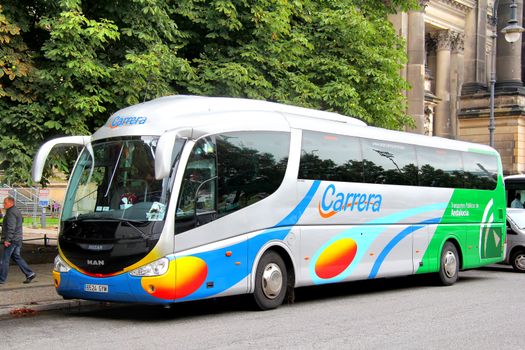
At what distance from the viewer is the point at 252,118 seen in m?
12.4

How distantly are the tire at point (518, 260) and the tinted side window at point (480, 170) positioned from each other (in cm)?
313

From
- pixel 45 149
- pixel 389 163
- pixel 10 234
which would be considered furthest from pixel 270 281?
pixel 10 234

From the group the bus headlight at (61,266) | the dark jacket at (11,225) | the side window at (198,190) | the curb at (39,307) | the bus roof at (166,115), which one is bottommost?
the curb at (39,307)

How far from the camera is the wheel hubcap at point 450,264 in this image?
1698 cm

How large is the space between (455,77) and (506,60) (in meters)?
3.32

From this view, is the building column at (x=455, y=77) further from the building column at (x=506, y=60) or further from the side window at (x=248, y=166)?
the side window at (x=248, y=166)

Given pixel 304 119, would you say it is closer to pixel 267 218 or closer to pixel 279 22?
pixel 267 218

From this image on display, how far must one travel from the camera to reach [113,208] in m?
11.0

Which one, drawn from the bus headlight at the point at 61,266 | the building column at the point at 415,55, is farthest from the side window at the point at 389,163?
the building column at the point at 415,55

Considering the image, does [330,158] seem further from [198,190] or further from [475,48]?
[475,48]

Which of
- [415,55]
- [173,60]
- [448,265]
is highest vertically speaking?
[415,55]

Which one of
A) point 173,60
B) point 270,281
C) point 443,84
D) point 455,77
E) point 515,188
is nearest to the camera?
point 270,281

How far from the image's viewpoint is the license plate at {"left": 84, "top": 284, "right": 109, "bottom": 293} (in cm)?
1084

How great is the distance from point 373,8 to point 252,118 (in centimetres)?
1128
